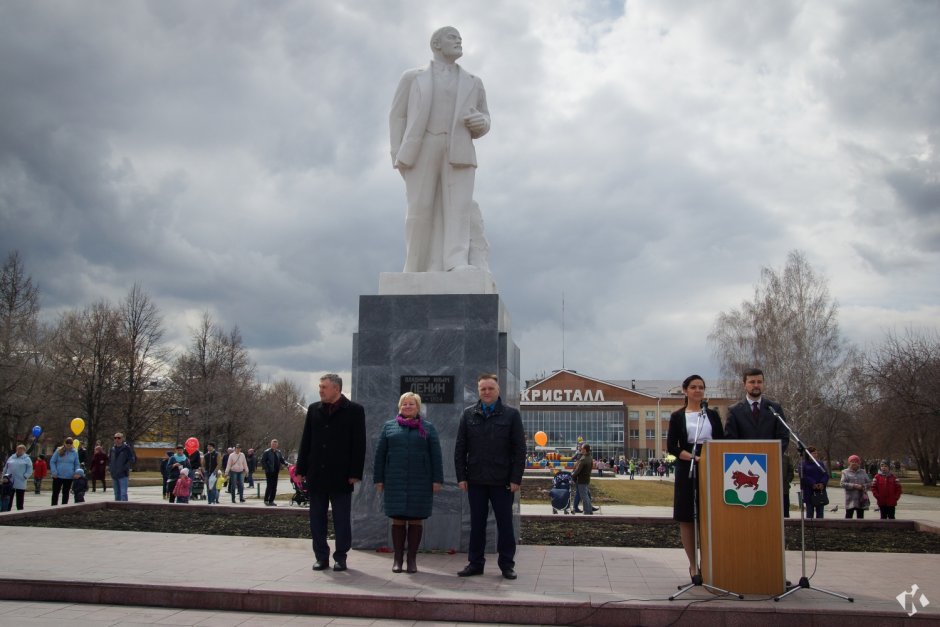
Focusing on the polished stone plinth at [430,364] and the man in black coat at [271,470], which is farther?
the man in black coat at [271,470]

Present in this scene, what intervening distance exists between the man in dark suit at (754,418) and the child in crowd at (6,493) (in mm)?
14471

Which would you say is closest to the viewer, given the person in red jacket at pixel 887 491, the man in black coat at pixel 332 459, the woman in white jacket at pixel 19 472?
the man in black coat at pixel 332 459

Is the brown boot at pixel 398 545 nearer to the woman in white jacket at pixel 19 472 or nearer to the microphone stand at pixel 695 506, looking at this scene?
the microphone stand at pixel 695 506

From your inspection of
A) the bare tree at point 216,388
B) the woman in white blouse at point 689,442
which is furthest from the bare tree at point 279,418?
the woman in white blouse at point 689,442

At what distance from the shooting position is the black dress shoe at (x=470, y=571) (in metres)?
6.62

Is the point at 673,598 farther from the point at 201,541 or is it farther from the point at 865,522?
the point at 865,522

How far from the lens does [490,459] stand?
6812 mm

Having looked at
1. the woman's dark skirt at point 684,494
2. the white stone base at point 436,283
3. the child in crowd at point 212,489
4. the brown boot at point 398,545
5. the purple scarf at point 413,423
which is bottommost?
the child in crowd at point 212,489

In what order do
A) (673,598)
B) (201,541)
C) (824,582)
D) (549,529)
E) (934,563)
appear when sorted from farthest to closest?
(549,529), (201,541), (934,563), (824,582), (673,598)

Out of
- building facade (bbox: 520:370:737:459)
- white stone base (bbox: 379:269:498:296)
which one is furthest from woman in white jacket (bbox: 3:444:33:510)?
building facade (bbox: 520:370:737:459)

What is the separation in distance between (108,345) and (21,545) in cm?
3217

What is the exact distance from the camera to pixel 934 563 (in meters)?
7.72

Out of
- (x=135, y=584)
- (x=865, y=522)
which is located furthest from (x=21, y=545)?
(x=865, y=522)

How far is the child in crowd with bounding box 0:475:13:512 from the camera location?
15.3 m
